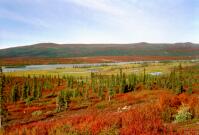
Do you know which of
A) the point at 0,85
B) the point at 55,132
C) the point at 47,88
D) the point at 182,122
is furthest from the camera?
the point at 47,88

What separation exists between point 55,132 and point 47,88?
3714 inches

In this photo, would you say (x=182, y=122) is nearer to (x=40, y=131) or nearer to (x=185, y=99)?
(x=185, y=99)

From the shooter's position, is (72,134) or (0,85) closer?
(72,134)

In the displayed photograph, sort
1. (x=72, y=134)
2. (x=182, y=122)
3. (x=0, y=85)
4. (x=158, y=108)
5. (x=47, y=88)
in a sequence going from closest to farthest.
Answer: (x=72, y=134) → (x=182, y=122) → (x=158, y=108) → (x=0, y=85) → (x=47, y=88)

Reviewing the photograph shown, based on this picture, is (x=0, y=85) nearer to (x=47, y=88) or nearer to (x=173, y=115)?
(x=173, y=115)

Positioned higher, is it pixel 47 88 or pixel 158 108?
pixel 158 108

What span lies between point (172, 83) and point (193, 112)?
63583 mm

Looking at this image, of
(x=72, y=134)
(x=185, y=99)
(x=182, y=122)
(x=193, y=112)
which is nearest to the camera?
(x=72, y=134)

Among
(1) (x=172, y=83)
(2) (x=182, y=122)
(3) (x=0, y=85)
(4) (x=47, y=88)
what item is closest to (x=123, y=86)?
(1) (x=172, y=83)

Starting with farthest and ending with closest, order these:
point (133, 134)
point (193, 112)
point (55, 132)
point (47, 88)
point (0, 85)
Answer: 1. point (47, 88)
2. point (0, 85)
3. point (193, 112)
4. point (55, 132)
5. point (133, 134)

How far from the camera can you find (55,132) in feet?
39.5

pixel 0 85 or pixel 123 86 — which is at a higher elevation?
pixel 0 85

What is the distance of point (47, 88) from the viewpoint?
10431 centimetres

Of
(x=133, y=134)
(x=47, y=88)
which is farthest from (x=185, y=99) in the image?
(x=47, y=88)
